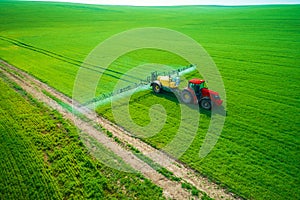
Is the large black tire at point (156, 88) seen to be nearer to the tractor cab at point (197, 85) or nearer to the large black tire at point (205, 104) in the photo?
the tractor cab at point (197, 85)

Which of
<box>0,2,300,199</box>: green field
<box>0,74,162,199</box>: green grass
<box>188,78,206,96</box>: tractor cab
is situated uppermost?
<box>188,78,206,96</box>: tractor cab

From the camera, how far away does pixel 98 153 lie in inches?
483

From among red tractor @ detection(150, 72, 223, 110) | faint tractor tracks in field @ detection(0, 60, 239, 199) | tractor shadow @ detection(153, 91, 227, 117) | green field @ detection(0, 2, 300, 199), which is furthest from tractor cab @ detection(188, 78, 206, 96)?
faint tractor tracks in field @ detection(0, 60, 239, 199)

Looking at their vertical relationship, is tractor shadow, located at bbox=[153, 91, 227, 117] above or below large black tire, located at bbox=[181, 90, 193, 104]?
below

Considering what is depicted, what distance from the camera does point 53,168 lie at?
439 inches

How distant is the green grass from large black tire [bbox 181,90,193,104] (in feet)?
24.5

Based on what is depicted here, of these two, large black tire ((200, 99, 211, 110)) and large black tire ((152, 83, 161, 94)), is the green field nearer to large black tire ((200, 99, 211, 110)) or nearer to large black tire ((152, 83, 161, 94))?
large black tire ((152, 83, 161, 94))

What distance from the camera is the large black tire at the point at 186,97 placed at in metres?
16.7

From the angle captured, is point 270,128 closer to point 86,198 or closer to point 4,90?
point 86,198

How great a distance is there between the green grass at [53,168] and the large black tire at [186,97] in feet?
24.5

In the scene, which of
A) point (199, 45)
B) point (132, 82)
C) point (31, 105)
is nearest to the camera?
point (31, 105)

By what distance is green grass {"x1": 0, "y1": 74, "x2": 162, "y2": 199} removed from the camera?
32.3 feet

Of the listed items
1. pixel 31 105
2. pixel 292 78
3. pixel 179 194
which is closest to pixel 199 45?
pixel 292 78

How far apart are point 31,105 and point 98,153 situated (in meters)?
8.80
